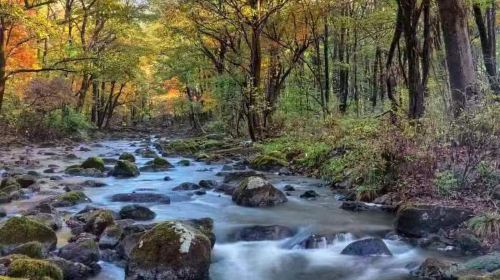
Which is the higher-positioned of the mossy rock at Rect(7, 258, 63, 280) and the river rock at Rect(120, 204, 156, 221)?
the mossy rock at Rect(7, 258, 63, 280)

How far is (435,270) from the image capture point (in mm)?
5938

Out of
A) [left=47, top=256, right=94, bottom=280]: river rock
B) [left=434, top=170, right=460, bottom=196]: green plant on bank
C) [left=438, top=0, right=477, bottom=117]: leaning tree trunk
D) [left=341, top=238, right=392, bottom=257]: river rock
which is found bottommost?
[left=341, top=238, right=392, bottom=257]: river rock

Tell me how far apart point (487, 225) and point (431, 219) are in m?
0.82

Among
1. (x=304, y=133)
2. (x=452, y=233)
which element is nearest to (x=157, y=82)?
(x=304, y=133)

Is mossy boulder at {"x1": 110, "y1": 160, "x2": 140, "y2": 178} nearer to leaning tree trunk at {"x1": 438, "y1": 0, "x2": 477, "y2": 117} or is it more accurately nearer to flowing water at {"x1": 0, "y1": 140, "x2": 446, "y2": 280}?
flowing water at {"x1": 0, "y1": 140, "x2": 446, "y2": 280}

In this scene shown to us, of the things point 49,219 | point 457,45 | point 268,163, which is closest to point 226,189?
point 268,163

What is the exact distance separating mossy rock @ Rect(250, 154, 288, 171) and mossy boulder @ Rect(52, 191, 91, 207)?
6.14 metres

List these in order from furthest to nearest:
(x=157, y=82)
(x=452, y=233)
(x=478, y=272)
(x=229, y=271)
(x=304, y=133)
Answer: (x=157, y=82), (x=304, y=133), (x=452, y=233), (x=229, y=271), (x=478, y=272)

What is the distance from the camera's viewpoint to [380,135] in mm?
9797

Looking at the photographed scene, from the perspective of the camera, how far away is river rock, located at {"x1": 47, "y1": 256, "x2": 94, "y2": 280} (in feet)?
18.8

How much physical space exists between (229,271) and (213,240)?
34.1 inches

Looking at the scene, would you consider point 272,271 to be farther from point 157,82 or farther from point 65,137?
point 157,82

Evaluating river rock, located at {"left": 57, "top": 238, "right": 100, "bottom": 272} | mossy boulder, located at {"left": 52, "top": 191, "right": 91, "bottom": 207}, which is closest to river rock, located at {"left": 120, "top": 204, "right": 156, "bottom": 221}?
mossy boulder, located at {"left": 52, "top": 191, "right": 91, "bottom": 207}

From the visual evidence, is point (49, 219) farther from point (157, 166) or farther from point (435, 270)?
point (157, 166)
